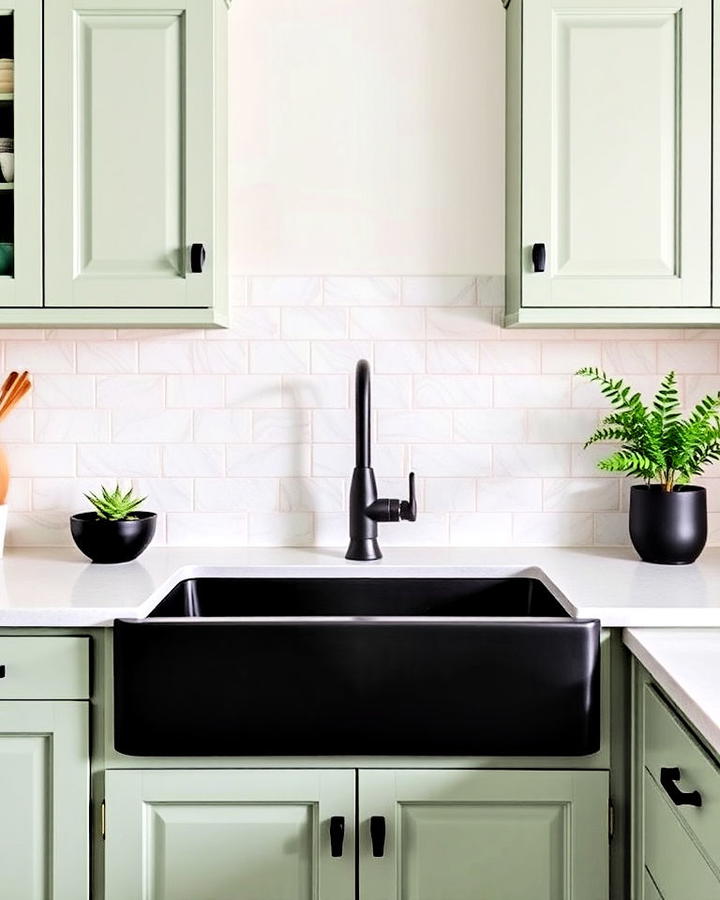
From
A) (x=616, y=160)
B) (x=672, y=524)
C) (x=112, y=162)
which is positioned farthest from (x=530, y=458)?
(x=112, y=162)

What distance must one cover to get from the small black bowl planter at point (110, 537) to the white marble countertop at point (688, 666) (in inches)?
40.8

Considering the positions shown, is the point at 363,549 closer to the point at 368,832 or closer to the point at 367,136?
the point at 368,832

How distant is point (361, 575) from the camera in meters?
2.03

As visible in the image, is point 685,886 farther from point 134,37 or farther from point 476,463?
point 134,37

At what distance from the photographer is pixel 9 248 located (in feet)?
6.46

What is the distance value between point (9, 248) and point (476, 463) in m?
1.18

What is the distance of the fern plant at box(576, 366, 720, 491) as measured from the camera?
6.42ft

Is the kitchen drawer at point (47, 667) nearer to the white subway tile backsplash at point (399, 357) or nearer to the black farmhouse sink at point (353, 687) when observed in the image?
the black farmhouse sink at point (353, 687)

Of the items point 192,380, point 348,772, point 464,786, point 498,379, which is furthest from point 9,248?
point 464,786

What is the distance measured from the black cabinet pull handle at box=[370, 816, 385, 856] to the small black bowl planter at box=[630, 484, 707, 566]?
2.78 feet

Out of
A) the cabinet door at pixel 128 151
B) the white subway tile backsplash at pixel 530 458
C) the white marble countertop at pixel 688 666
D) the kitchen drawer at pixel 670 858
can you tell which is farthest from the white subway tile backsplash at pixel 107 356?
the kitchen drawer at pixel 670 858

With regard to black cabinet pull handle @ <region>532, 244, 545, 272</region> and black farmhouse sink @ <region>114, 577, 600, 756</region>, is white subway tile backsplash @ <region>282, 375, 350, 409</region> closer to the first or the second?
black cabinet pull handle @ <region>532, 244, 545, 272</region>

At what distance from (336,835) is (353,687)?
0.26 m

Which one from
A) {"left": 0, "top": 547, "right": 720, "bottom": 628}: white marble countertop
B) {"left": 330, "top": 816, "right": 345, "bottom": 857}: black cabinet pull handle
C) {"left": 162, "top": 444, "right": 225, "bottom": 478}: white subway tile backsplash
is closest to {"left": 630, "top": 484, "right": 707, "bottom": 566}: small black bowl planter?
{"left": 0, "top": 547, "right": 720, "bottom": 628}: white marble countertop
